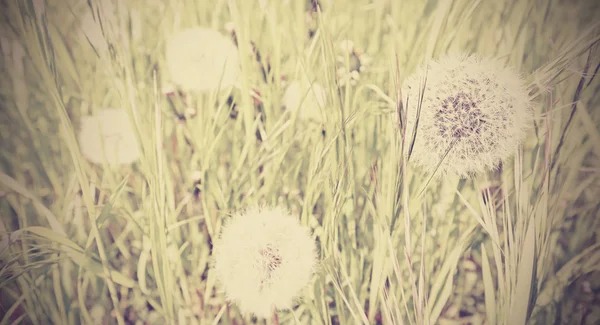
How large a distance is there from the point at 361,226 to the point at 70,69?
2.21 feet

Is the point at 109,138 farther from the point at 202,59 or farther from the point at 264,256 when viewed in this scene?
the point at 264,256

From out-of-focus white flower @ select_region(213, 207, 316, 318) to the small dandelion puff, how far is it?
299 mm

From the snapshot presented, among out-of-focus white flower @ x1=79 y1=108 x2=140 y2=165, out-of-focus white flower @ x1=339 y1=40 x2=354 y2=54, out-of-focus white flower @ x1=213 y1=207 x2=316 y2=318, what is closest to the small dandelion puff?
out-of-focus white flower @ x1=339 y1=40 x2=354 y2=54

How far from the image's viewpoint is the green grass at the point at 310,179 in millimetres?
590

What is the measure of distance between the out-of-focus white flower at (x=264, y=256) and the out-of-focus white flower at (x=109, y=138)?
25cm

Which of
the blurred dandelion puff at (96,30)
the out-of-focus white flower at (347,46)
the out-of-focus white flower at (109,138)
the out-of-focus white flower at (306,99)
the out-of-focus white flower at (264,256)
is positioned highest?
the blurred dandelion puff at (96,30)

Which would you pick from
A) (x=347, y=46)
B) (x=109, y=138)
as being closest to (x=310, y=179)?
(x=347, y=46)

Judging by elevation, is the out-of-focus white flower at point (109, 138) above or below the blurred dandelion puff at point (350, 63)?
below

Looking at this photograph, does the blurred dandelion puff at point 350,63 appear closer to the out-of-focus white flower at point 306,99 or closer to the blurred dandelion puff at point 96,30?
the out-of-focus white flower at point 306,99

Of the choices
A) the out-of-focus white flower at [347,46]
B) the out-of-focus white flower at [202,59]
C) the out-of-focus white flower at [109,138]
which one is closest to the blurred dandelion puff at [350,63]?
the out-of-focus white flower at [347,46]

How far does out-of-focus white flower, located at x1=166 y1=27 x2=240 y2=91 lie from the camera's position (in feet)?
1.93

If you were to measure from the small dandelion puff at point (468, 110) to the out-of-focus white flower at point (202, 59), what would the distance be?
14.1 inches

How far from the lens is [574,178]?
2.01ft

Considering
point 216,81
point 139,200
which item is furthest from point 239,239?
point 216,81
